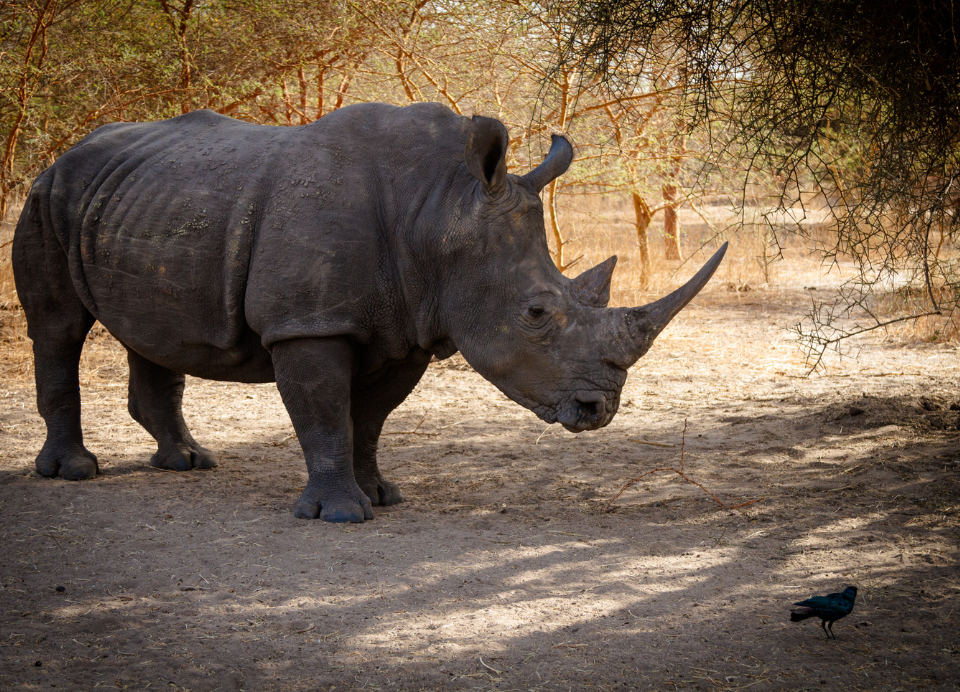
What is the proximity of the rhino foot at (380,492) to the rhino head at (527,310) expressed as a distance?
1052 mm

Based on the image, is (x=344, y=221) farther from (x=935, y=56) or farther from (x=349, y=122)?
(x=935, y=56)

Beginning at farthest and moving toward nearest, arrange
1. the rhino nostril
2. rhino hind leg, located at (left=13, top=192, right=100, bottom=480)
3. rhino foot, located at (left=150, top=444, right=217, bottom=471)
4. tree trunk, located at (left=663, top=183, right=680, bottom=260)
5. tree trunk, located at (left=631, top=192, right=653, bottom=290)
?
tree trunk, located at (left=663, top=183, right=680, bottom=260) < tree trunk, located at (left=631, top=192, right=653, bottom=290) < rhino foot, located at (left=150, top=444, right=217, bottom=471) < rhino hind leg, located at (left=13, top=192, right=100, bottom=480) < the rhino nostril

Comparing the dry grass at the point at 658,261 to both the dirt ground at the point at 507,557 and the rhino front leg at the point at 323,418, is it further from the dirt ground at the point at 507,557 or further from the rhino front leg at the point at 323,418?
the rhino front leg at the point at 323,418

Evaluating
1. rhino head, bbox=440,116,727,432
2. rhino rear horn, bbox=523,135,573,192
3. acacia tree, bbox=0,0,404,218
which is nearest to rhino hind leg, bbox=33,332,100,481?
rhino head, bbox=440,116,727,432

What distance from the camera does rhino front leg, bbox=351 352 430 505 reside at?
211 inches

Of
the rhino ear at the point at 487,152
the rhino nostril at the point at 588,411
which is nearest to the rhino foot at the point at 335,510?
the rhino nostril at the point at 588,411

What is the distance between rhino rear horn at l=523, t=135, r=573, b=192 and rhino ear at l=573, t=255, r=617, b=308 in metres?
0.50

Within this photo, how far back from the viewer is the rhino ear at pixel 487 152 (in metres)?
4.44

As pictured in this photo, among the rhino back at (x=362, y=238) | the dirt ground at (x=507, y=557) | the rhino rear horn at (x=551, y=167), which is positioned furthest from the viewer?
the rhino rear horn at (x=551, y=167)

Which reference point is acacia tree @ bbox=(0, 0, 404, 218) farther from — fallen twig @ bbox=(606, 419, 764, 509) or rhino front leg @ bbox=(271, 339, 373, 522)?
fallen twig @ bbox=(606, 419, 764, 509)

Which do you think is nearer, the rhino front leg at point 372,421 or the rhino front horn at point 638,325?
the rhino front horn at point 638,325

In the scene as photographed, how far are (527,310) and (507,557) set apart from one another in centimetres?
114

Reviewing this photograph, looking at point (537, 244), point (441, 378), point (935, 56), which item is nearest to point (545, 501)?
point (537, 244)

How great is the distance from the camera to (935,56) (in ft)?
15.0
